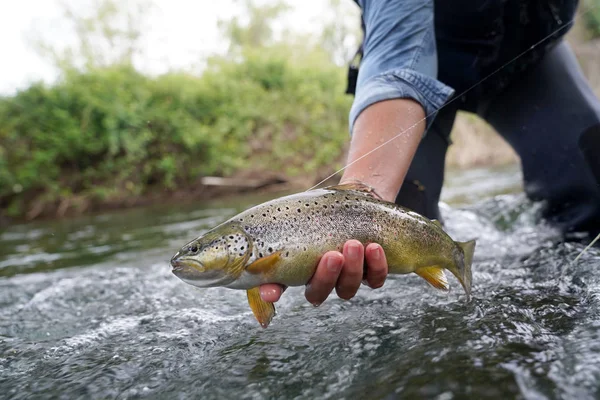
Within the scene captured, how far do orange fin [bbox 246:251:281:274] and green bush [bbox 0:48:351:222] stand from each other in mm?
10507

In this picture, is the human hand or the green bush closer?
the human hand

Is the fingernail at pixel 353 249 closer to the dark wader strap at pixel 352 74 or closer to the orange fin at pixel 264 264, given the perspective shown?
the orange fin at pixel 264 264

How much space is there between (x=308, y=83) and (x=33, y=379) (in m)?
16.4

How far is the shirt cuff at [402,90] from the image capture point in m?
2.05

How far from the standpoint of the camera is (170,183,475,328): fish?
1.63 metres

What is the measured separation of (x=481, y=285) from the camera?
2199mm

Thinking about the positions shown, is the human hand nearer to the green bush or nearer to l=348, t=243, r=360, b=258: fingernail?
l=348, t=243, r=360, b=258: fingernail

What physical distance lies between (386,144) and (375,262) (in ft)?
1.81

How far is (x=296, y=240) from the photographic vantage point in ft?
5.46

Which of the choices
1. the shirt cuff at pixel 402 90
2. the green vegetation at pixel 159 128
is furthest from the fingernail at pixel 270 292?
the green vegetation at pixel 159 128

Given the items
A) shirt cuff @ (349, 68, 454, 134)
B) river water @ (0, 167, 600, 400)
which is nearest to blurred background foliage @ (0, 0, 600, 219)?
river water @ (0, 167, 600, 400)

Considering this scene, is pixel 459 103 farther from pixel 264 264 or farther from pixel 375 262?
pixel 264 264

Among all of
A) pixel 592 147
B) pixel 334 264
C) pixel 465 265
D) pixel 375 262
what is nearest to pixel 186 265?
pixel 334 264

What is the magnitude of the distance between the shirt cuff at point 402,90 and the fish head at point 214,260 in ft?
2.93
